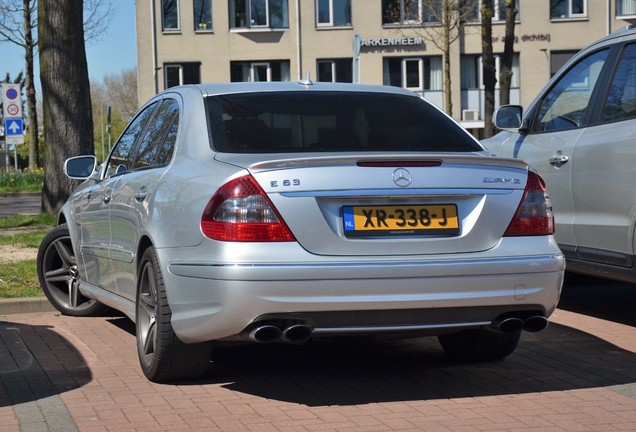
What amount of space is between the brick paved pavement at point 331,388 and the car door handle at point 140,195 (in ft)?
3.19

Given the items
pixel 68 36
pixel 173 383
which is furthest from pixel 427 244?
pixel 68 36

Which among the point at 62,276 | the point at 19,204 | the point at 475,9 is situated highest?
the point at 475,9

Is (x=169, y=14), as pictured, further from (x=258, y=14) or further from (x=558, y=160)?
(x=558, y=160)

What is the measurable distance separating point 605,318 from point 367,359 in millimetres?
2415

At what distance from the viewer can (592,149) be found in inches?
272

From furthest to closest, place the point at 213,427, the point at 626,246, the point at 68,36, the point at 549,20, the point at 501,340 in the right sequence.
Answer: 1. the point at 549,20
2. the point at 68,36
3. the point at 626,246
4. the point at 501,340
5. the point at 213,427

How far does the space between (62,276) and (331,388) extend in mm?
3298

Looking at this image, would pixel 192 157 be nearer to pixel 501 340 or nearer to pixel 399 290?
pixel 399 290

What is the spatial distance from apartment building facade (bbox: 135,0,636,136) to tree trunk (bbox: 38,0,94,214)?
33.3m

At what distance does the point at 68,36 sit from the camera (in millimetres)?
13188

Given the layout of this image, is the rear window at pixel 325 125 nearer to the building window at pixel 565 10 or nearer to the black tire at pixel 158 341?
the black tire at pixel 158 341

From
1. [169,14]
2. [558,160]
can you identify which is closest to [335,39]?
[169,14]

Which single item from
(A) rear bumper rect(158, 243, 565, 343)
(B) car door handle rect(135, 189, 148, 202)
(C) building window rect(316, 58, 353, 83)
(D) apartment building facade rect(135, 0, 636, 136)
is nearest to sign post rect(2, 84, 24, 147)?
(B) car door handle rect(135, 189, 148, 202)

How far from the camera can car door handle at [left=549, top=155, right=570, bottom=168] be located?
23.7 ft
